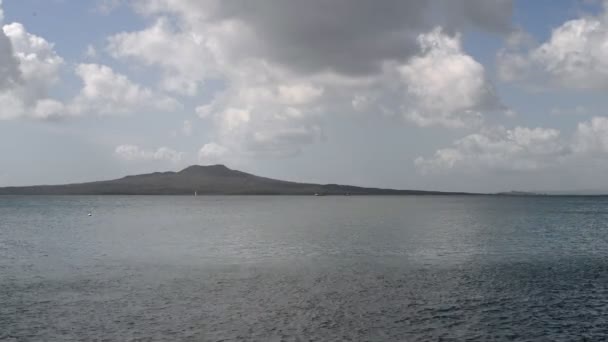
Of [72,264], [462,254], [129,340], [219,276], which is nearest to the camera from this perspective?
[129,340]

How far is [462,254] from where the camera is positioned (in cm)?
5500

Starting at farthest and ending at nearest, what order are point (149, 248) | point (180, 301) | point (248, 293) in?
1. point (149, 248)
2. point (248, 293)
3. point (180, 301)

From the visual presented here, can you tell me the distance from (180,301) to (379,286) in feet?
45.2

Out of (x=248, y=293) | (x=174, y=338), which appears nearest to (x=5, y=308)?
(x=174, y=338)

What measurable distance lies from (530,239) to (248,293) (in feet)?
179

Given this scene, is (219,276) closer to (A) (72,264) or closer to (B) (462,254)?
(A) (72,264)

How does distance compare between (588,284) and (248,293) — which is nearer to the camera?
(248,293)

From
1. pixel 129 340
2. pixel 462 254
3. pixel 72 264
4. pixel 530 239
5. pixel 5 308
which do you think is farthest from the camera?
pixel 530 239

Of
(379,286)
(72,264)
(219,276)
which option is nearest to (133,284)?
(219,276)

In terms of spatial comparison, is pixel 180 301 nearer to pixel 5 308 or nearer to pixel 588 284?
pixel 5 308

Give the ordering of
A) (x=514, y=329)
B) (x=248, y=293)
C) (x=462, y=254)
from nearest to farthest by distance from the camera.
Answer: (x=514, y=329)
(x=248, y=293)
(x=462, y=254)

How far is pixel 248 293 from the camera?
111ft

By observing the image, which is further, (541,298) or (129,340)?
(541,298)

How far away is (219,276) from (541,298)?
22.9m
